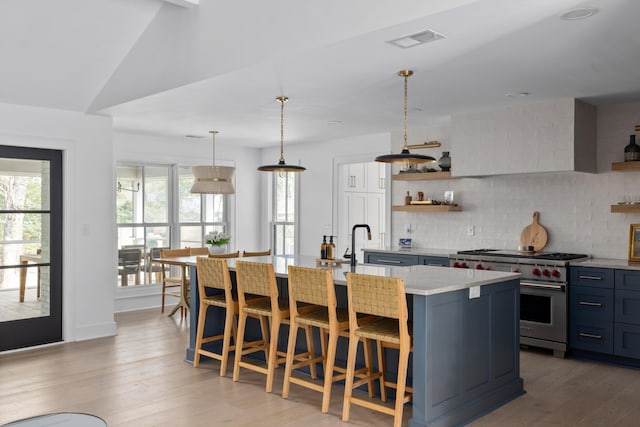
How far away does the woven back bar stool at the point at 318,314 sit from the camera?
371cm

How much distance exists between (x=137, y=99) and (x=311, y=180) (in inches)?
138

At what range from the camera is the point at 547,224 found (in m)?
5.85

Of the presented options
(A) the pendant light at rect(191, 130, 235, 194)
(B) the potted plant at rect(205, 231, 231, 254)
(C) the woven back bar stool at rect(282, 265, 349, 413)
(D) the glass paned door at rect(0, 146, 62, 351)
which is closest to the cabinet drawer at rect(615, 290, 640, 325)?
(C) the woven back bar stool at rect(282, 265, 349, 413)

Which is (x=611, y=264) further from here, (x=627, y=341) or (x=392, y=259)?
(x=392, y=259)

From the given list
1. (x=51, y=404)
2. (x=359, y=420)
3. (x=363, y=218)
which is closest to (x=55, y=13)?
(x=51, y=404)

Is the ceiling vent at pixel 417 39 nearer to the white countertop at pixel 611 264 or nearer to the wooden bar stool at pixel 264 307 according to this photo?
the wooden bar stool at pixel 264 307

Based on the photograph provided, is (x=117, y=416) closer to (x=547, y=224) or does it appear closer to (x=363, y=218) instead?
(x=547, y=224)

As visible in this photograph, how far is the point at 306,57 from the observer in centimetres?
375

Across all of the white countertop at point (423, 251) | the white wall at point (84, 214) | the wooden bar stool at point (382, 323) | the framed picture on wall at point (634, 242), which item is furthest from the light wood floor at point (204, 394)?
the white countertop at point (423, 251)

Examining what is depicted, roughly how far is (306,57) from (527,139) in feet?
8.80

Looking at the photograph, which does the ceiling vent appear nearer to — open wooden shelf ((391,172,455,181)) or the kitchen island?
the kitchen island

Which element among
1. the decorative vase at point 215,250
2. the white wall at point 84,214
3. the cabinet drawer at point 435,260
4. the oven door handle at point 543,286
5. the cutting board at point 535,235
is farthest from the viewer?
the decorative vase at point 215,250

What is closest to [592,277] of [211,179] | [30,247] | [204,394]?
[204,394]

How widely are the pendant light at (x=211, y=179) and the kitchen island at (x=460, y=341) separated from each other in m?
2.88
